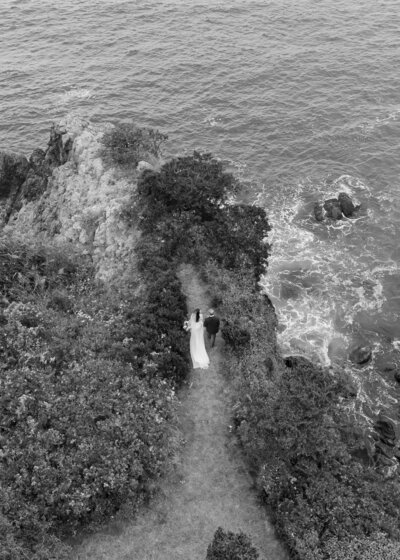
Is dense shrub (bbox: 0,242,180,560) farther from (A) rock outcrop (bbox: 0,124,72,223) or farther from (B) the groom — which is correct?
(A) rock outcrop (bbox: 0,124,72,223)

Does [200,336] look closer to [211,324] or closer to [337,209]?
[211,324]

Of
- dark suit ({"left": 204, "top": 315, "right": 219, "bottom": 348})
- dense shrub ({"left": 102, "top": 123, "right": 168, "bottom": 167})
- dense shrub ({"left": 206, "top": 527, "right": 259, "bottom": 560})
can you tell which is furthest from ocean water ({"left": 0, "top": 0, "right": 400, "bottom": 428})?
dense shrub ({"left": 206, "top": 527, "right": 259, "bottom": 560})

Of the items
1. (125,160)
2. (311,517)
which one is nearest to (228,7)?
(125,160)

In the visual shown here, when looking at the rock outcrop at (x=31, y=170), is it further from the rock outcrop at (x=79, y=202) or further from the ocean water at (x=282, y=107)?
the ocean water at (x=282, y=107)

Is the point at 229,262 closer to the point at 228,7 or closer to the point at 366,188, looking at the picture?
the point at 366,188

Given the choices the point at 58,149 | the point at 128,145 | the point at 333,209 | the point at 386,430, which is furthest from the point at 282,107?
the point at 386,430
